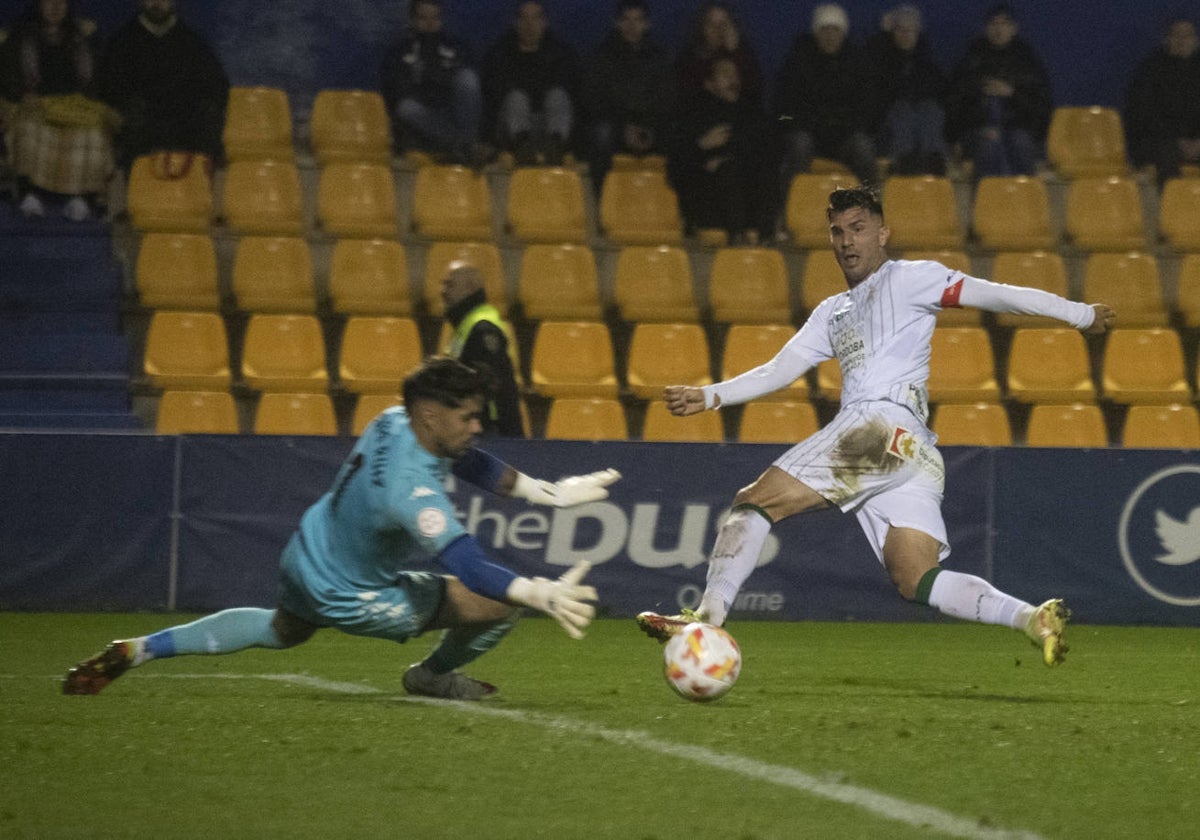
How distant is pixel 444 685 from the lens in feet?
23.3

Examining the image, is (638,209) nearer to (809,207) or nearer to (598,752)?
(809,207)

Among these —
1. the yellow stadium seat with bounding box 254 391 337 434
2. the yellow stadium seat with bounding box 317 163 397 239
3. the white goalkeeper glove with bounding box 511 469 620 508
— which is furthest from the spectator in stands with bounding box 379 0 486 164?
the white goalkeeper glove with bounding box 511 469 620 508

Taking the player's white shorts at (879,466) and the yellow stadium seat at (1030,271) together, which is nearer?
the player's white shorts at (879,466)

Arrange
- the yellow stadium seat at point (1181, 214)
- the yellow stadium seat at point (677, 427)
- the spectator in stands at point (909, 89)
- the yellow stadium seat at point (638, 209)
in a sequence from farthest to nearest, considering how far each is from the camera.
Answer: the yellow stadium seat at point (1181, 214) < the spectator in stands at point (909, 89) < the yellow stadium seat at point (638, 209) < the yellow stadium seat at point (677, 427)

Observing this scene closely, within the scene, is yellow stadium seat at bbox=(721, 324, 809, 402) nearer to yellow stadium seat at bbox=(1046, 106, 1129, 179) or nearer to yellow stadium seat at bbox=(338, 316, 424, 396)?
yellow stadium seat at bbox=(338, 316, 424, 396)

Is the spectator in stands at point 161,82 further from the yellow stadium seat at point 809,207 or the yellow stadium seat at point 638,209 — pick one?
the yellow stadium seat at point 809,207

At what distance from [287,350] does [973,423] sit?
493 cm

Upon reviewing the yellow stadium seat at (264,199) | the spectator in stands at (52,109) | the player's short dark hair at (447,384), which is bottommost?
the player's short dark hair at (447,384)

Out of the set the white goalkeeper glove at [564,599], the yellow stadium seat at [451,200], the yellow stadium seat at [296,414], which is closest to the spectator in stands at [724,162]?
the yellow stadium seat at [451,200]

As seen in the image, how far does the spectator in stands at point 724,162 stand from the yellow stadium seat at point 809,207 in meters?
0.36

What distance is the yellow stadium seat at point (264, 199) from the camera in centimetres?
1448

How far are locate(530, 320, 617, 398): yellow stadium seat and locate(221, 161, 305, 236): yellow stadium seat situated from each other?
2.31 m

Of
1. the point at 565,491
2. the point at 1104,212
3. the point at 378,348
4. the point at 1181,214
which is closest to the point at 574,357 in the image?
the point at 378,348

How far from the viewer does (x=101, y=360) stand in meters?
13.7
